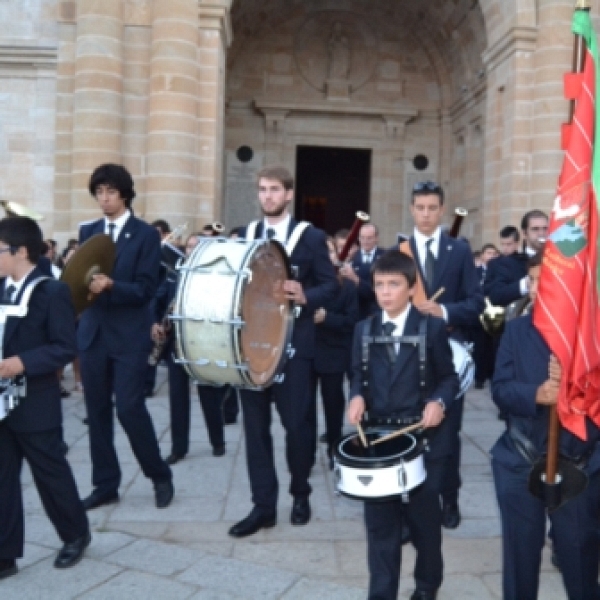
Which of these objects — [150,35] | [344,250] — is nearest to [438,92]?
[150,35]

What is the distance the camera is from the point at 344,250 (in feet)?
19.5

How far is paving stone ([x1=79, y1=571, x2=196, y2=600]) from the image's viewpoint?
3.73 meters

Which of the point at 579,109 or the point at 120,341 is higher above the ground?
the point at 579,109

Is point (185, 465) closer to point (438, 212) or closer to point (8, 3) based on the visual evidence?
point (438, 212)

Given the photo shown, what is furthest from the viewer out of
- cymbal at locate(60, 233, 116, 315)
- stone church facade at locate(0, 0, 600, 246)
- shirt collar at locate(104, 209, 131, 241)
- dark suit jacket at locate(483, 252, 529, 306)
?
stone church facade at locate(0, 0, 600, 246)

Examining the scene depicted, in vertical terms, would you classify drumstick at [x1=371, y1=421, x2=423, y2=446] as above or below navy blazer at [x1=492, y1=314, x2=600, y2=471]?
below

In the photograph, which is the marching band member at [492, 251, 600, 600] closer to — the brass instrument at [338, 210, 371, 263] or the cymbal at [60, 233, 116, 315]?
the cymbal at [60, 233, 116, 315]

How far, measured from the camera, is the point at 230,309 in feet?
13.3

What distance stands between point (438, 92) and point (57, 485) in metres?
16.3

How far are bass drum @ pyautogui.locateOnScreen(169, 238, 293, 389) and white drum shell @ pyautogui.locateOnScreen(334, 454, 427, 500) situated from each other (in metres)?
1.08

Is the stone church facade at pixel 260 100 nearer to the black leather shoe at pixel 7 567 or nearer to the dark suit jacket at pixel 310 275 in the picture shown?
the dark suit jacket at pixel 310 275

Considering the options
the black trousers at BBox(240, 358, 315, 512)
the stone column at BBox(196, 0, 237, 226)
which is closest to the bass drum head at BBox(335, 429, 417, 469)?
the black trousers at BBox(240, 358, 315, 512)

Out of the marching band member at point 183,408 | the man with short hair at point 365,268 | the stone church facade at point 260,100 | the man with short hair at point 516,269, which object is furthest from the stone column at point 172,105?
the man with short hair at point 516,269

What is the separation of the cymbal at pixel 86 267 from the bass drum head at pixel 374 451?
72.6 inches
